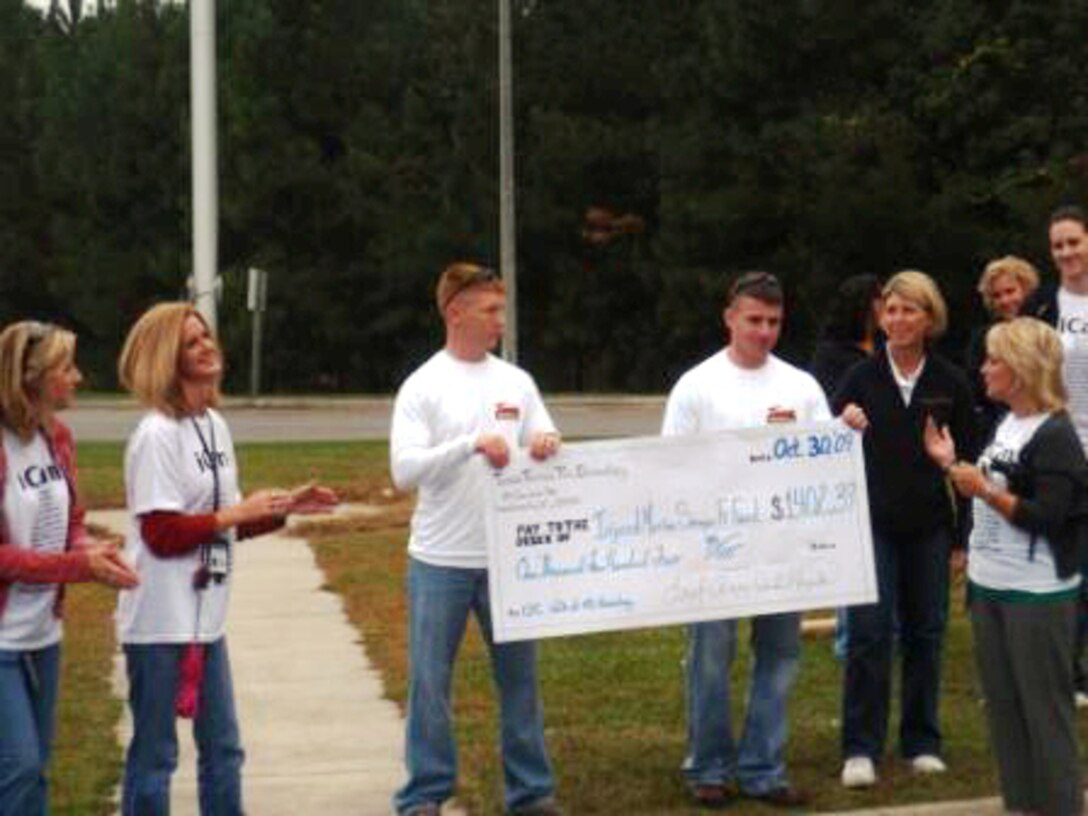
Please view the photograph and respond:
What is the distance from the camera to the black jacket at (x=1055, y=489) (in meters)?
6.27

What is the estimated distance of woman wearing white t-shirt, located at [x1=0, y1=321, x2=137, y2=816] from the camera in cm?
545

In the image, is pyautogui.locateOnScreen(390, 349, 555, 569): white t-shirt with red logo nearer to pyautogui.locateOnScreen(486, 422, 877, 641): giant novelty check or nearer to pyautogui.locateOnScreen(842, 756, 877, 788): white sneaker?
pyautogui.locateOnScreen(486, 422, 877, 641): giant novelty check

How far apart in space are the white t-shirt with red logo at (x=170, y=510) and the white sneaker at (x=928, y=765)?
3004 millimetres

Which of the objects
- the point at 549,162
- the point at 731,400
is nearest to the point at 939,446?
the point at 731,400

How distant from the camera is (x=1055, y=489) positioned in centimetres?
629

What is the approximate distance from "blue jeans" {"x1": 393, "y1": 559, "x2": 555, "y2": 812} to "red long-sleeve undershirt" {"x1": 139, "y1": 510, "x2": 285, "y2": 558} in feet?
3.49

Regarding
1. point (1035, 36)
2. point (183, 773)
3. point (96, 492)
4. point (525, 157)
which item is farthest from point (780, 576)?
point (525, 157)

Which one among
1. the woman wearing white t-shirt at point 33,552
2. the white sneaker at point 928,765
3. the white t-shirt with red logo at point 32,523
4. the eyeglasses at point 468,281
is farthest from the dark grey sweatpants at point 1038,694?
the white t-shirt with red logo at point 32,523

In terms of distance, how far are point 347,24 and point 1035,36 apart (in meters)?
17.8

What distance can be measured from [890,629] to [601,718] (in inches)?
69.1

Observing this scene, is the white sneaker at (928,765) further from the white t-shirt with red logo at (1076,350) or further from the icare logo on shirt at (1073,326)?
the icare logo on shirt at (1073,326)

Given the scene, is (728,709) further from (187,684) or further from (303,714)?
(303,714)

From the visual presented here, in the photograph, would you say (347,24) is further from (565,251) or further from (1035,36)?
(1035,36)

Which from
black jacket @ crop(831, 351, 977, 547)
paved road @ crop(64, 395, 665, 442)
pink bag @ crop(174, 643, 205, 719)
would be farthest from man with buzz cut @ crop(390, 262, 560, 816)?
paved road @ crop(64, 395, 665, 442)
